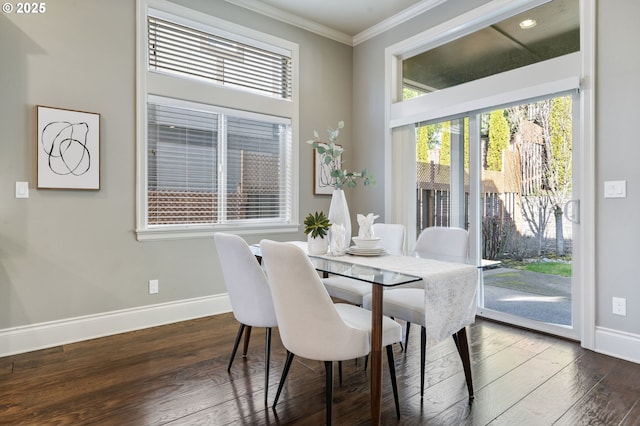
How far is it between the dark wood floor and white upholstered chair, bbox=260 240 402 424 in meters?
0.41

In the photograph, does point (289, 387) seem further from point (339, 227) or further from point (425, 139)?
point (425, 139)

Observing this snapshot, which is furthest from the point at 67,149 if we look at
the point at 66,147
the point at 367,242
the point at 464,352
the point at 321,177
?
the point at 464,352

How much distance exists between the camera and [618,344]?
2.54 metres

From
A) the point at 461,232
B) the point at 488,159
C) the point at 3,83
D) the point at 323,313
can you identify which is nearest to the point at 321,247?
the point at 323,313

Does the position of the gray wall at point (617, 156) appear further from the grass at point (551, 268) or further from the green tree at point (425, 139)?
the green tree at point (425, 139)

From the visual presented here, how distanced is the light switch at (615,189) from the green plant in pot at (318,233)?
198cm

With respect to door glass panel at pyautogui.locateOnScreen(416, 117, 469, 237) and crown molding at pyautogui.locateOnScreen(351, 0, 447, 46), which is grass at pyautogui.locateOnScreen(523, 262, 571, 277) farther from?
crown molding at pyautogui.locateOnScreen(351, 0, 447, 46)

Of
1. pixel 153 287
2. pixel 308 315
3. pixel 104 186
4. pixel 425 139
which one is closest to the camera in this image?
pixel 308 315

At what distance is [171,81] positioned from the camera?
3287 millimetres

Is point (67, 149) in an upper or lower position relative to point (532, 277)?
upper

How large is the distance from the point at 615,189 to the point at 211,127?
329cm

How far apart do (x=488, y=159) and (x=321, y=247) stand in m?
2.05

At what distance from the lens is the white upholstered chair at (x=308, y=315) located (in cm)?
155

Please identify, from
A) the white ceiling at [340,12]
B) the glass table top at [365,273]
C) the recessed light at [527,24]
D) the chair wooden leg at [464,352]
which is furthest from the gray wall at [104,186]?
the glass table top at [365,273]
